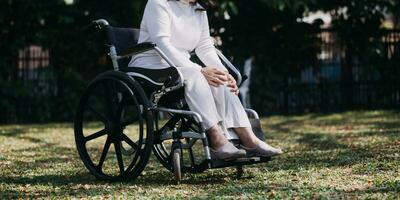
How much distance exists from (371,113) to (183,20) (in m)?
7.37

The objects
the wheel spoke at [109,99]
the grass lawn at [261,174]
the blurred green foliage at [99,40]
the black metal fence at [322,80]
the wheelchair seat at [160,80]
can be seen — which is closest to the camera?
the grass lawn at [261,174]

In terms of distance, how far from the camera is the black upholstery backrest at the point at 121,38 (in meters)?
5.28

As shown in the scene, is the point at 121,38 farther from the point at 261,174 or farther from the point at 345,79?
the point at 345,79

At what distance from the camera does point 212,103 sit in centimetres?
480

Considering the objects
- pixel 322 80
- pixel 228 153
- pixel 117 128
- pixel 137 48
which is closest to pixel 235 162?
pixel 228 153

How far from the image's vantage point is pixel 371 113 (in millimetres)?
12023

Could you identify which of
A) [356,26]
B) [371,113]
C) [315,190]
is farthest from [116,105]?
[356,26]

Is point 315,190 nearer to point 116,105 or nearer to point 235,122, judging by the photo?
point 235,122

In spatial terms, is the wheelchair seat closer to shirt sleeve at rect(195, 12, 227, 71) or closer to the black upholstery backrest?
the black upholstery backrest

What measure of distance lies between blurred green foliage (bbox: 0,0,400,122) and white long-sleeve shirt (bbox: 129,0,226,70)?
22.3 ft

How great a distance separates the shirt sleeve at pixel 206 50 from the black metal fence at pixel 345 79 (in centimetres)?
779

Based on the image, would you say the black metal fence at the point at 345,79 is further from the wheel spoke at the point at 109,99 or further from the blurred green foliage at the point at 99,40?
the wheel spoke at the point at 109,99

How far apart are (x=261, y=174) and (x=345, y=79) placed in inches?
326

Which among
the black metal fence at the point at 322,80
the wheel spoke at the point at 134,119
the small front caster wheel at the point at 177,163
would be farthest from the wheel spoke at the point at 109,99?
the black metal fence at the point at 322,80
